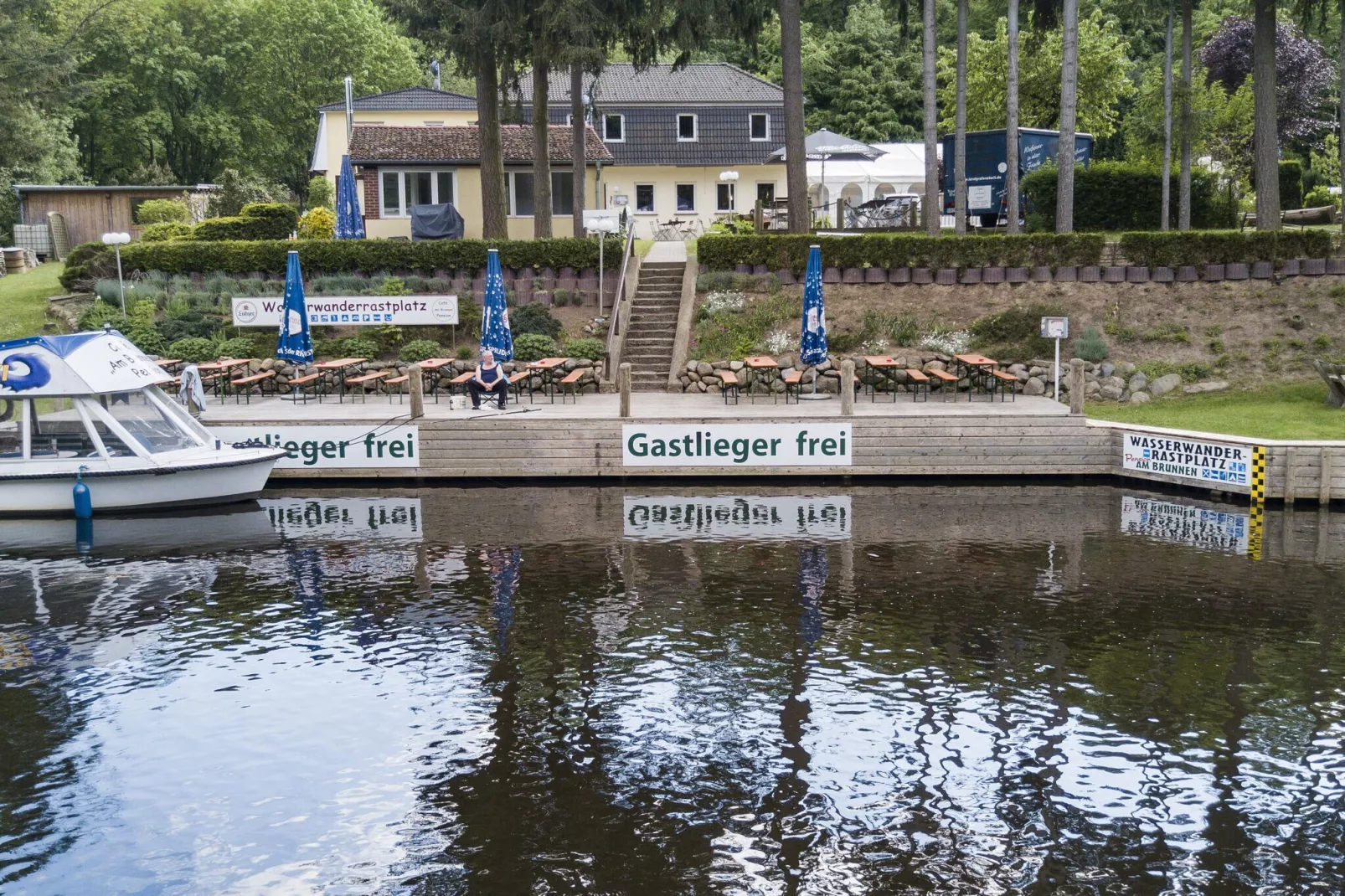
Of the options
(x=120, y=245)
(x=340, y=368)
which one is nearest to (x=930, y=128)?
(x=340, y=368)

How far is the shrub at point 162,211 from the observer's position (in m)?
44.9

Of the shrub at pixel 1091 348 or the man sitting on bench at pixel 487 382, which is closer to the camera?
the man sitting on bench at pixel 487 382

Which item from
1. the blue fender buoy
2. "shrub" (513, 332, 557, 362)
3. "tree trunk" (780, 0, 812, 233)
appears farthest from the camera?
"tree trunk" (780, 0, 812, 233)

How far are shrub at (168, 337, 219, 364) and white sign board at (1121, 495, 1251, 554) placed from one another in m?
21.7

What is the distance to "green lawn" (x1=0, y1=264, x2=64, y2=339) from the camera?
1351 inches

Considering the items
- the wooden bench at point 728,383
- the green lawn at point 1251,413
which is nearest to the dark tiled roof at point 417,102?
the wooden bench at point 728,383

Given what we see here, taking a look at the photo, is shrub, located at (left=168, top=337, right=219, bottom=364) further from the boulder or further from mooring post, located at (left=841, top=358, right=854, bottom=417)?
the boulder

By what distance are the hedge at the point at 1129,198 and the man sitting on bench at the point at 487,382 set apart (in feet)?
54.5

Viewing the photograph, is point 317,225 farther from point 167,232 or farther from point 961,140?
point 961,140

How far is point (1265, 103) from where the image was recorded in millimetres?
31641

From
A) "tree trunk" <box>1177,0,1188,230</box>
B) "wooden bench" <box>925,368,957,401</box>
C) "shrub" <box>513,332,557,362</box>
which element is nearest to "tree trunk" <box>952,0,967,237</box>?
"tree trunk" <box>1177,0,1188,230</box>

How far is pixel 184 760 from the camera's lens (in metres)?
13.2

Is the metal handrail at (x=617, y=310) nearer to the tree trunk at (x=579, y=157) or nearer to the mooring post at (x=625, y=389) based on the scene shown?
the tree trunk at (x=579, y=157)

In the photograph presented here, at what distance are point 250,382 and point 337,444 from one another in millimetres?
4764
